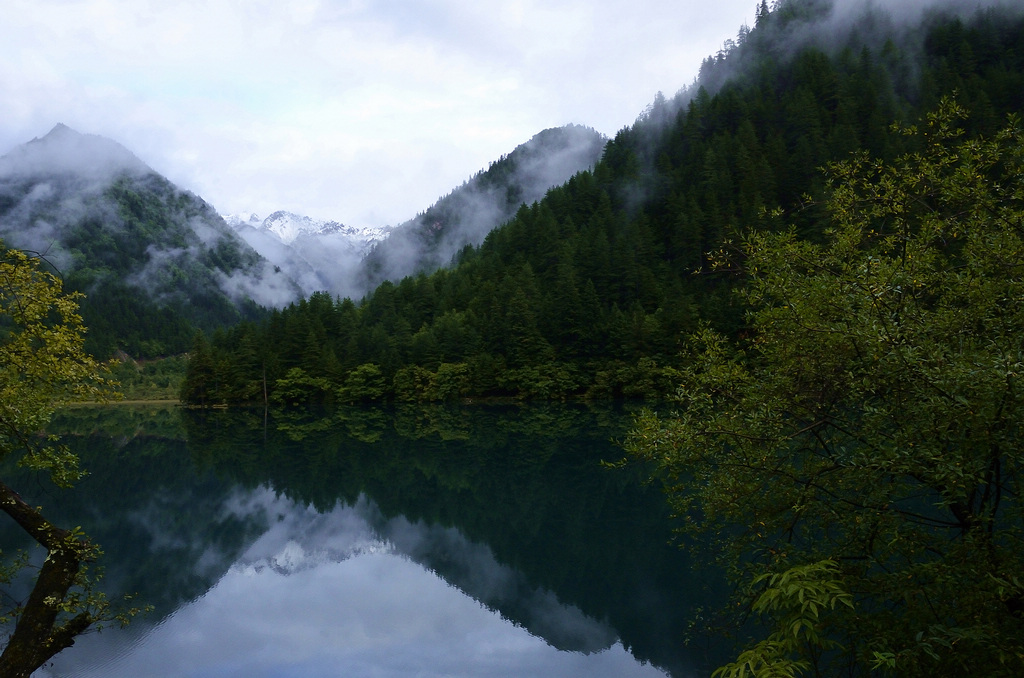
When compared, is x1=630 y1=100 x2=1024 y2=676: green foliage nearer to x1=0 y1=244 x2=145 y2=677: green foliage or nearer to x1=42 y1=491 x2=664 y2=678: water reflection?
x1=42 y1=491 x2=664 y2=678: water reflection

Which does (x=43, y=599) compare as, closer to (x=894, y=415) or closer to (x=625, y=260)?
(x=894, y=415)

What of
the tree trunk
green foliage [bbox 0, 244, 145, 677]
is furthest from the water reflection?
green foliage [bbox 0, 244, 145, 677]

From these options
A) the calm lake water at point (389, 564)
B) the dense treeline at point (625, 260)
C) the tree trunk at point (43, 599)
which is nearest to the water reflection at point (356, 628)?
the calm lake water at point (389, 564)

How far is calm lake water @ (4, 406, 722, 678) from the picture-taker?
14.0m

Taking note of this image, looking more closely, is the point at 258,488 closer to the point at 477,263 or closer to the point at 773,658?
the point at 773,658

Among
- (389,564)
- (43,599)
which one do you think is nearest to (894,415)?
(43,599)

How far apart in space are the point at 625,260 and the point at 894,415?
267ft

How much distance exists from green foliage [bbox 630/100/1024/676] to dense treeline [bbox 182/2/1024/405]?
195 feet

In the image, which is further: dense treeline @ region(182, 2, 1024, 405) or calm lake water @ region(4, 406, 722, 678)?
dense treeline @ region(182, 2, 1024, 405)

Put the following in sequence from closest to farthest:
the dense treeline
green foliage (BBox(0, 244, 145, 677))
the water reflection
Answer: green foliage (BBox(0, 244, 145, 677))
the water reflection
the dense treeline

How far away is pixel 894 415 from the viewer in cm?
687

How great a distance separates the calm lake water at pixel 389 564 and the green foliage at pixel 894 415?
467cm

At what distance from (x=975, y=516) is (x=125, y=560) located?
23.4 meters

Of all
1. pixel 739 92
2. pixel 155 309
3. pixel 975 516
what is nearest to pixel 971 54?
pixel 739 92
